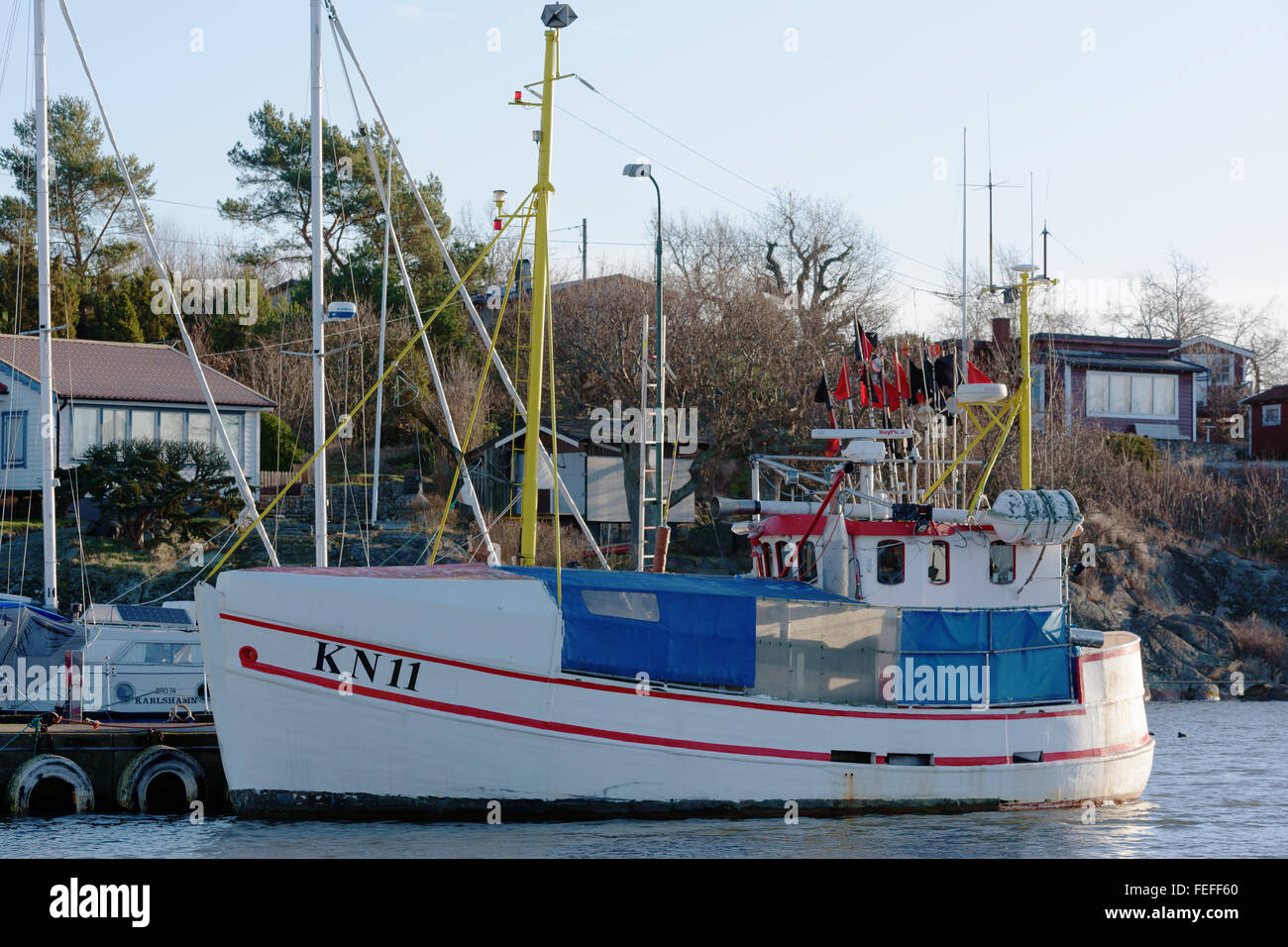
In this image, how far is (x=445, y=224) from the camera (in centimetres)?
6222

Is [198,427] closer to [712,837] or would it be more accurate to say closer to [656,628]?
[656,628]

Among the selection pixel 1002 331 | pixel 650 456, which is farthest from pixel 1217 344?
pixel 650 456

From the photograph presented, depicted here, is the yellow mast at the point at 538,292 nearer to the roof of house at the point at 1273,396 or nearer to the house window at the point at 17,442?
the house window at the point at 17,442

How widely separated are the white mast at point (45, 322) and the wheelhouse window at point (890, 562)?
51.6 ft

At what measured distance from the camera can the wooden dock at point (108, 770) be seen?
21.0 metres

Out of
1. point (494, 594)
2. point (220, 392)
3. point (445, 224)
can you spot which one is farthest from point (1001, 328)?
point (494, 594)

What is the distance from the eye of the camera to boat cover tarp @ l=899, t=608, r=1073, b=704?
21.7m

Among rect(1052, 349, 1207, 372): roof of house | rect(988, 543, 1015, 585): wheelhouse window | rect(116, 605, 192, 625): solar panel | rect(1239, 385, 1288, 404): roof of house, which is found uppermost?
rect(1052, 349, 1207, 372): roof of house

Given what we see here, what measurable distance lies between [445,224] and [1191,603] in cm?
3534

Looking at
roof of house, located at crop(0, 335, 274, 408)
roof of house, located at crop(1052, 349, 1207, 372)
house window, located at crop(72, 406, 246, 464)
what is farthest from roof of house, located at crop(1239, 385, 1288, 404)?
house window, located at crop(72, 406, 246, 464)

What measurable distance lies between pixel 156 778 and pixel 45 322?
11455mm

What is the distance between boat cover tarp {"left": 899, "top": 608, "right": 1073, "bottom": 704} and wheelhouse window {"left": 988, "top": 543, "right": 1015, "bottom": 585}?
1051 millimetres

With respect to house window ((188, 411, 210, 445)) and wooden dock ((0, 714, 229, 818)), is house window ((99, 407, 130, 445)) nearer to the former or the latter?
house window ((188, 411, 210, 445))
